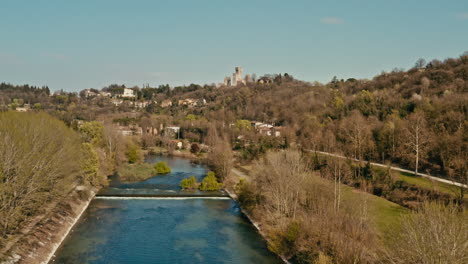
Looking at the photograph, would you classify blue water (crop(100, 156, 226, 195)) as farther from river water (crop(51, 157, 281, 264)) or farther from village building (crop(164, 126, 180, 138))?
village building (crop(164, 126, 180, 138))

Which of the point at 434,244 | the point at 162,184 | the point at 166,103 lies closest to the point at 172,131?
the point at 162,184

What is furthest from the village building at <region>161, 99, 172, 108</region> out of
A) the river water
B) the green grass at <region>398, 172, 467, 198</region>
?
the green grass at <region>398, 172, 467, 198</region>

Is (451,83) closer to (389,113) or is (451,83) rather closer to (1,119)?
(389,113)

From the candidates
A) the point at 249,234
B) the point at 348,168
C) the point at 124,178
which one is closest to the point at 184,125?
the point at 124,178

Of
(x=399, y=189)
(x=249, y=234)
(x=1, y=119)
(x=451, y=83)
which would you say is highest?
(x=451, y=83)

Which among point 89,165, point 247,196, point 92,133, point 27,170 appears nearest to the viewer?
point 27,170

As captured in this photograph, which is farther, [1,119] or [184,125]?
[184,125]

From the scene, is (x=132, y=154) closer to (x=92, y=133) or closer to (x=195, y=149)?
(x=92, y=133)
